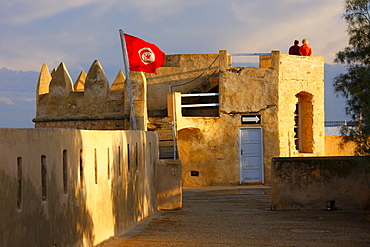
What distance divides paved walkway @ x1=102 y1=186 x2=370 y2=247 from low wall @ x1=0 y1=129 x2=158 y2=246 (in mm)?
555

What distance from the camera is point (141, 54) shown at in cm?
1551

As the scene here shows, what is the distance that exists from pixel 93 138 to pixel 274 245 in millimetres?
3085

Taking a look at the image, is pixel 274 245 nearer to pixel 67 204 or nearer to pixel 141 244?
pixel 141 244

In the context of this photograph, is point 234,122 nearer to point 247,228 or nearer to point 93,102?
point 93,102

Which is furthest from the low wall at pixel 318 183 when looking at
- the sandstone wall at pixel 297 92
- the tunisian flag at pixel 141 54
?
the sandstone wall at pixel 297 92

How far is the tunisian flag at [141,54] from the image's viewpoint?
50.7 ft

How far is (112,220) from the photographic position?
26.8 feet

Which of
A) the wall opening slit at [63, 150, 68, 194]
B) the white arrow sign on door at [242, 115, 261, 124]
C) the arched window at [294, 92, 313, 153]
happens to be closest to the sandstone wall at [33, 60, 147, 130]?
the white arrow sign on door at [242, 115, 261, 124]

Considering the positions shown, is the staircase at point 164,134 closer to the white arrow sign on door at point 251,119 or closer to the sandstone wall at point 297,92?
the white arrow sign on door at point 251,119

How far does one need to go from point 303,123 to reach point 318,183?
971 cm

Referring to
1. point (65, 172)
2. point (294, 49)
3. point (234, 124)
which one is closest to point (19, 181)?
point (65, 172)

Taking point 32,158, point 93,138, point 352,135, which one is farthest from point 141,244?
point 352,135

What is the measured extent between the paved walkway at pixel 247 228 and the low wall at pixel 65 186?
56cm

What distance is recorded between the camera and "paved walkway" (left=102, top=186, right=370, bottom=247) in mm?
8281
